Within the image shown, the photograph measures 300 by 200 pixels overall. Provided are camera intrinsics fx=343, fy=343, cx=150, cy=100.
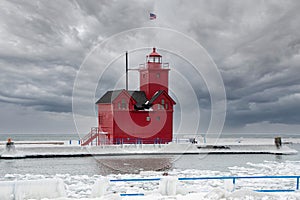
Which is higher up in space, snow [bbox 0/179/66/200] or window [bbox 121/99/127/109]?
window [bbox 121/99/127/109]

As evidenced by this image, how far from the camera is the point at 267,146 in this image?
45000 millimetres

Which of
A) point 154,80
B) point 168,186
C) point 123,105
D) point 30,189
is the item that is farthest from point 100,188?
point 154,80

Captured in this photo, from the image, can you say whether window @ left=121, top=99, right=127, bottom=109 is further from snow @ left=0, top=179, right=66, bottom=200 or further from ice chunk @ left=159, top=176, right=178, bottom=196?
snow @ left=0, top=179, right=66, bottom=200

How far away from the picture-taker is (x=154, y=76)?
3978cm

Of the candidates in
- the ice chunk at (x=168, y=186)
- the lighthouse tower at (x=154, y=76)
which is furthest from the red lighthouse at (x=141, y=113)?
the ice chunk at (x=168, y=186)

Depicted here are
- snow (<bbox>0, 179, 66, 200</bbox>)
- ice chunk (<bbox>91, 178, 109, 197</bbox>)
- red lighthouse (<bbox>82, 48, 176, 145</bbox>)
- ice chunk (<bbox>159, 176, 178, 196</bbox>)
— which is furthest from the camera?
red lighthouse (<bbox>82, 48, 176, 145</bbox>)

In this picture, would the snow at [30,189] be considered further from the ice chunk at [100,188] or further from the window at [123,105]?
the window at [123,105]

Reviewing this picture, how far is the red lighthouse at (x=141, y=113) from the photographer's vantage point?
3778 cm

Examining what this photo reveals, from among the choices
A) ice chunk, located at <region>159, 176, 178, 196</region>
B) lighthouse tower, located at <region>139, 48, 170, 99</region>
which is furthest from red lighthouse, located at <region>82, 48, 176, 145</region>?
ice chunk, located at <region>159, 176, 178, 196</region>

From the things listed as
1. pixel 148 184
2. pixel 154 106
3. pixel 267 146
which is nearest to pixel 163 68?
pixel 154 106

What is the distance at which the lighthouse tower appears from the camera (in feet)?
130

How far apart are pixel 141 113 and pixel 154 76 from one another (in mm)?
4730

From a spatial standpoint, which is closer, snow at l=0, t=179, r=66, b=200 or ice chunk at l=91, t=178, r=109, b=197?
snow at l=0, t=179, r=66, b=200

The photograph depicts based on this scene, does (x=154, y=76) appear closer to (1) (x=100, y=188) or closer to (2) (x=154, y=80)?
(2) (x=154, y=80)
